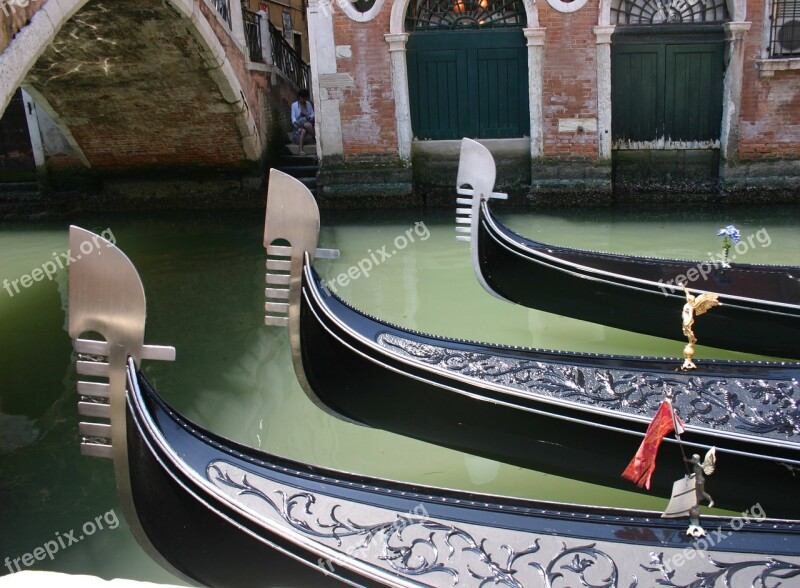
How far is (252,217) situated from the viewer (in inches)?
198

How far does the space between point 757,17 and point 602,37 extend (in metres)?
0.78

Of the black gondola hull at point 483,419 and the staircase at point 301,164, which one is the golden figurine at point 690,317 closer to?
the black gondola hull at point 483,419

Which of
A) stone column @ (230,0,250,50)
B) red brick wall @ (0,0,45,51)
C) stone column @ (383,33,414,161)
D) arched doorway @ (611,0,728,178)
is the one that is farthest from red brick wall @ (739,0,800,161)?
red brick wall @ (0,0,45,51)

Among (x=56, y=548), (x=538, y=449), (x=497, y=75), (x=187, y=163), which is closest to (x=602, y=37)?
(x=497, y=75)

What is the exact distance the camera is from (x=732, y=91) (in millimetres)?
4441

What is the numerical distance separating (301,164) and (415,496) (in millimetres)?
4369

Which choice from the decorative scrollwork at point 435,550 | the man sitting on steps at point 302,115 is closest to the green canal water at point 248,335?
the decorative scrollwork at point 435,550

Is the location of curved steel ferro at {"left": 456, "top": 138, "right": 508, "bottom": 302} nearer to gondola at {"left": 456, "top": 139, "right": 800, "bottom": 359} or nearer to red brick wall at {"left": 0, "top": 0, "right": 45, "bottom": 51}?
gondola at {"left": 456, "top": 139, "right": 800, "bottom": 359}

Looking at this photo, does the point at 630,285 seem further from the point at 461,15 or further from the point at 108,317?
the point at 461,15

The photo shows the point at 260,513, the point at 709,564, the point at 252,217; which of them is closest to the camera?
the point at 709,564

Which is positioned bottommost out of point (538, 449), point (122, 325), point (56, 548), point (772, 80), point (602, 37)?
point (56, 548)

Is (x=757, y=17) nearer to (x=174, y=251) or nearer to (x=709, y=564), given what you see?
(x=174, y=251)

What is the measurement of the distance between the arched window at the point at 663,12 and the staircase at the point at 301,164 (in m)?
1.93

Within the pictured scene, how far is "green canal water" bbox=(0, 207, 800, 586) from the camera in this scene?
6.12 ft
